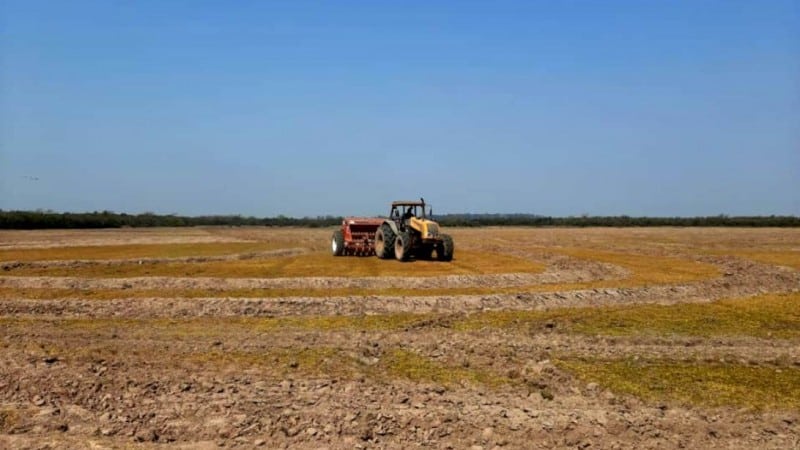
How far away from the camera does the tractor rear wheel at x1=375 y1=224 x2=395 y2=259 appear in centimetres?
3030

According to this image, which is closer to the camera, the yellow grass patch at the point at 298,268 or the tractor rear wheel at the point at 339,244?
the yellow grass patch at the point at 298,268

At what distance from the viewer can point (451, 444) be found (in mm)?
7234

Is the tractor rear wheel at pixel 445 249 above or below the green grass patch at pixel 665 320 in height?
above

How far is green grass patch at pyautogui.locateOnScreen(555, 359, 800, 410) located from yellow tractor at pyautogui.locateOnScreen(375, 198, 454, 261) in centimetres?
1821

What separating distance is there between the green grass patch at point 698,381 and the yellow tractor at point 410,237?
1821 cm

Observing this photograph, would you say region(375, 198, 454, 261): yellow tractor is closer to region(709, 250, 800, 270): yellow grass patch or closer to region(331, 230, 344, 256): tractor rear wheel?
region(331, 230, 344, 256): tractor rear wheel

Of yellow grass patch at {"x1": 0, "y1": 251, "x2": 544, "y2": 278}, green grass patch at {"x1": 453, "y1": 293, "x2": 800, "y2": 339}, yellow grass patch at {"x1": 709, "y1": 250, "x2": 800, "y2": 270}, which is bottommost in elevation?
green grass patch at {"x1": 453, "y1": 293, "x2": 800, "y2": 339}

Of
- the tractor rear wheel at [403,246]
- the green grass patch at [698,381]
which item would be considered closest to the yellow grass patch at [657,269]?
the tractor rear wheel at [403,246]

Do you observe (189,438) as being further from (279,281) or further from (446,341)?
(279,281)

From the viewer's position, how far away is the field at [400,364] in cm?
763

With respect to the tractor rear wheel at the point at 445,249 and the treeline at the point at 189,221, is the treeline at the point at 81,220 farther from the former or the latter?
the tractor rear wheel at the point at 445,249

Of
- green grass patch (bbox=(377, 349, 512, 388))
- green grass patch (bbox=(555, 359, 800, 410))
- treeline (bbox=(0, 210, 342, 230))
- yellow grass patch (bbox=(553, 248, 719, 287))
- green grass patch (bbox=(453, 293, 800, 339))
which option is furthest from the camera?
treeline (bbox=(0, 210, 342, 230))

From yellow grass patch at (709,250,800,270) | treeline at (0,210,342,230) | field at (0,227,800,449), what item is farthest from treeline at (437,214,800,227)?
field at (0,227,800,449)

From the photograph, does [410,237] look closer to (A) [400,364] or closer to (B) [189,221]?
(A) [400,364]
